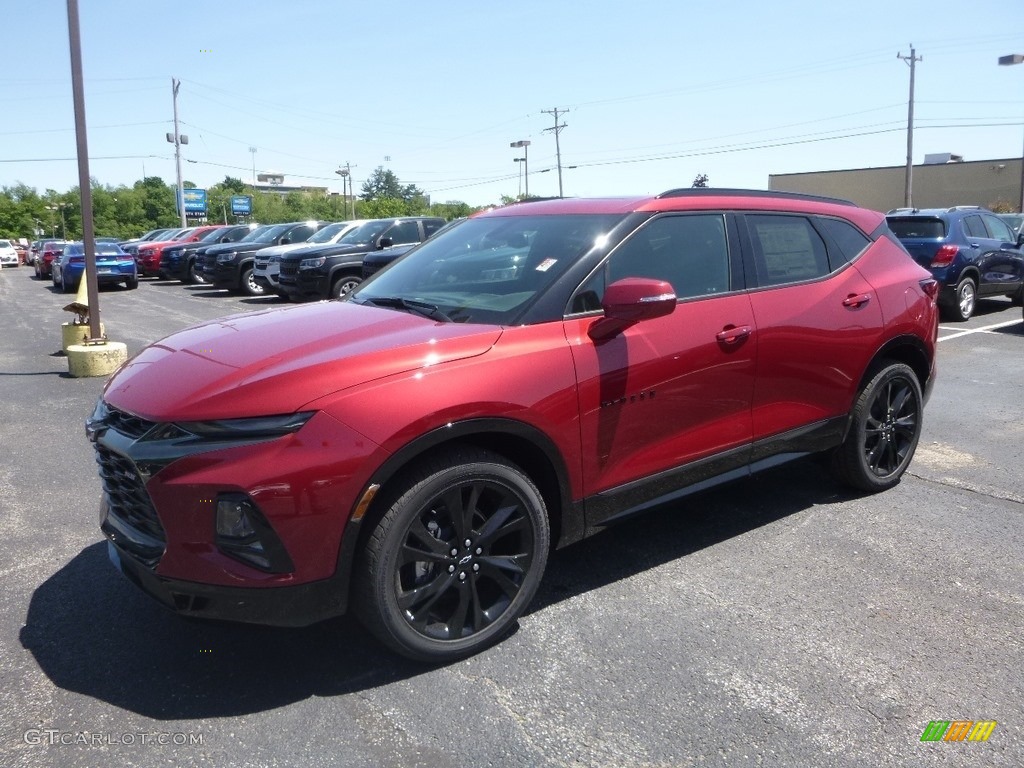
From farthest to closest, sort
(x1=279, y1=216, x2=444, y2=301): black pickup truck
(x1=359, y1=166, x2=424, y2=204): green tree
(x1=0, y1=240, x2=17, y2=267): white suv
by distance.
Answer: (x1=359, y1=166, x2=424, y2=204): green tree < (x1=0, y1=240, x2=17, y2=267): white suv < (x1=279, y1=216, x2=444, y2=301): black pickup truck

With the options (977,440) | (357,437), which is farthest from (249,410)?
(977,440)

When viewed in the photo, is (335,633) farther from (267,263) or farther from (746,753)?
(267,263)

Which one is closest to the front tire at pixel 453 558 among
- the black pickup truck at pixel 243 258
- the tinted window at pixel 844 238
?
the tinted window at pixel 844 238

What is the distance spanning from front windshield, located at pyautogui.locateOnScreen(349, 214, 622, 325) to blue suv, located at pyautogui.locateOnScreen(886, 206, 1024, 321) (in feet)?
34.9

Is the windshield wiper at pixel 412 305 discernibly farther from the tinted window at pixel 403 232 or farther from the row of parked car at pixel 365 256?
the tinted window at pixel 403 232

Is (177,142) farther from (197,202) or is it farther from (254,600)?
(254,600)

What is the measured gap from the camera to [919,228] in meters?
13.1

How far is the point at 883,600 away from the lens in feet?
12.0

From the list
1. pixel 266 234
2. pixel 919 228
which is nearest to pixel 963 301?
pixel 919 228

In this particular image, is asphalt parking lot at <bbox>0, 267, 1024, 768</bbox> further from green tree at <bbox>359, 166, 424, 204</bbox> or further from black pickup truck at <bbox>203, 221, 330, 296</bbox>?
green tree at <bbox>359, 166, 424, 204</bbox>

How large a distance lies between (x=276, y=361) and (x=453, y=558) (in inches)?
38.5

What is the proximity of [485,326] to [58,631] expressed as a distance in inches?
84.6

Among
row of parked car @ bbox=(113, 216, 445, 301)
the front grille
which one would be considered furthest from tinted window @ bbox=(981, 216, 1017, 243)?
the front grille

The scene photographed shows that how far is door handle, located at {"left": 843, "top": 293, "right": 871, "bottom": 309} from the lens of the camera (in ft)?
15.0
